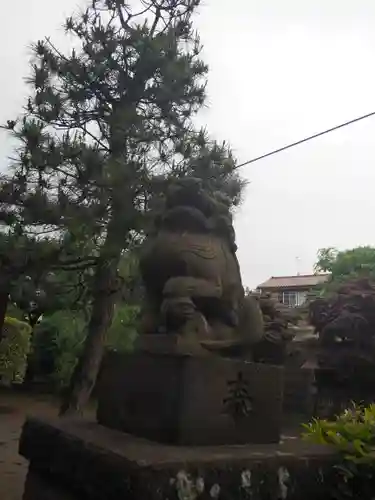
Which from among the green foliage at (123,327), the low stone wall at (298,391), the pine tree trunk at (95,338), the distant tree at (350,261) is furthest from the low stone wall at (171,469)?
the distant tree at (350,261)

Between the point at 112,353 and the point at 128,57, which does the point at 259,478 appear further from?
the point at 128,57

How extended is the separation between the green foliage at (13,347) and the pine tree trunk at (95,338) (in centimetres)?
674

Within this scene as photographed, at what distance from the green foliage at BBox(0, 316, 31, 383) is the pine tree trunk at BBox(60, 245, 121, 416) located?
22.1ft

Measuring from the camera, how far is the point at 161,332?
Answer: 3109mm

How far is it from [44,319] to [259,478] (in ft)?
47.6

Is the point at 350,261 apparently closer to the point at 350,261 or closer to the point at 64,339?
the point at 350,261

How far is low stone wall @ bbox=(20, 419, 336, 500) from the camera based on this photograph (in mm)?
2314

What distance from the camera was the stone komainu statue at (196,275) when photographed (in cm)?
307

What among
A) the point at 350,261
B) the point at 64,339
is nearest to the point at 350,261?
the point at 350,261

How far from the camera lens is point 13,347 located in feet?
44.9

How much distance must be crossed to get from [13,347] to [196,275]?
11.4m

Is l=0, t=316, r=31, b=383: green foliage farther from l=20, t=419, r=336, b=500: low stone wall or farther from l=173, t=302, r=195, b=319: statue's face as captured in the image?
l=173, t=302, r=195, b=319: statue's face

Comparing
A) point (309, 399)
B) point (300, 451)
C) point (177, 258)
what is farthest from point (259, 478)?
point (309, 399)

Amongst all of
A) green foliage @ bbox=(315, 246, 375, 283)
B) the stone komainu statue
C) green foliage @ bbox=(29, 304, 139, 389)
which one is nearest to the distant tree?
green foliage @ bbox=(315, 246, 375, 283)
